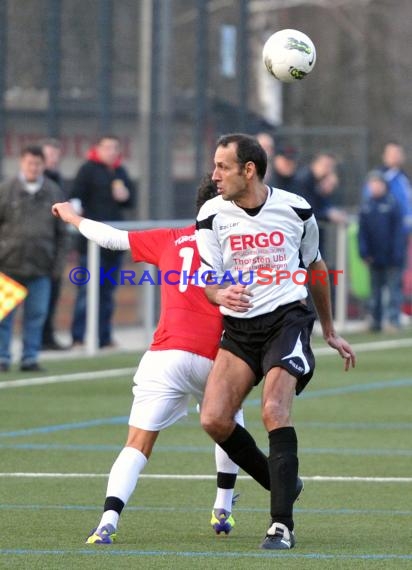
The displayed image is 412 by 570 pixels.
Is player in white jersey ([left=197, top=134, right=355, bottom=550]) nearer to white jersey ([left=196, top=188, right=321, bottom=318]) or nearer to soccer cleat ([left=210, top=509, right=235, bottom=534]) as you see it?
white jersey ([left=196, top=188, right=321, bottom=318])

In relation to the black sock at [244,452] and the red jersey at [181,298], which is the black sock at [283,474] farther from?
the red jersey at [181,298]

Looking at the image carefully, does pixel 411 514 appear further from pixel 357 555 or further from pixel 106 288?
pixel 106 288

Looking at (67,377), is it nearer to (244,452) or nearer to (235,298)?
(244,452)

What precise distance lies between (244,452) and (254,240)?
1048mm

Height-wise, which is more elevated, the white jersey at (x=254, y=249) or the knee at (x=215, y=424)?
the white jersey at (x=254, y=249)

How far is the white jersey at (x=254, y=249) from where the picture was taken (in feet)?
26.3

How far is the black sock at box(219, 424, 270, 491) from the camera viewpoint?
8156mm

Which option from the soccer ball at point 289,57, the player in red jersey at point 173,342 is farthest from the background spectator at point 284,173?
the player in red jersey at point 173,342

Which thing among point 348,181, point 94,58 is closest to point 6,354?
point 94,58

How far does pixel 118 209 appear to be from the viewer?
19031 mm

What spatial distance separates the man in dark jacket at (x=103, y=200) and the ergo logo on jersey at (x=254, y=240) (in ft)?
34.1

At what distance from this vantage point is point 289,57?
376 inches

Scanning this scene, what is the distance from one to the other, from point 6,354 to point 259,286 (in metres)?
8.90

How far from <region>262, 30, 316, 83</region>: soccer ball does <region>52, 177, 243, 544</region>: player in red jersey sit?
134 centimetres
